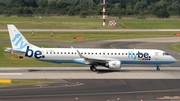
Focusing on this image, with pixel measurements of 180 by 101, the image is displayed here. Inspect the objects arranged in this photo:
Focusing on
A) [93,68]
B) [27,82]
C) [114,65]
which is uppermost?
[27,82]

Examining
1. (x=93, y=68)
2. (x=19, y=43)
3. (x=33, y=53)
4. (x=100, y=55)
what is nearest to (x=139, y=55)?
(x=100, y=55)

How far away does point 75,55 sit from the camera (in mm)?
50812

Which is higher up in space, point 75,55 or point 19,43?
point 19,43

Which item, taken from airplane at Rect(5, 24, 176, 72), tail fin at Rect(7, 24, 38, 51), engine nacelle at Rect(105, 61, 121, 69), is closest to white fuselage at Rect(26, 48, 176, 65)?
airplane at Rect(5, 24, 176, 72)

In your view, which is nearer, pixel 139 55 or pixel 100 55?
pixel 100 55

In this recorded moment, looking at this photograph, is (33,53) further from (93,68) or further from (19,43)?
(93,68)

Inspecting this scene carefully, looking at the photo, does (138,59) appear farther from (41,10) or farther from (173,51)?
(41,10)

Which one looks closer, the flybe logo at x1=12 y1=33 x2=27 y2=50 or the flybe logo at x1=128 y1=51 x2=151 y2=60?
the flybe logo at x1=12 y1=33 x2=27 y2=50

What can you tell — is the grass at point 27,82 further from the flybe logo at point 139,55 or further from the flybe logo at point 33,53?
the flybe logo at point 139,55

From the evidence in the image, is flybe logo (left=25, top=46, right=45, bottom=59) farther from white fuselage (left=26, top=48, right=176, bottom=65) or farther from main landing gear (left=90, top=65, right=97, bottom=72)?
main landing gear (left=90, top=65, right=97, bottom=72)

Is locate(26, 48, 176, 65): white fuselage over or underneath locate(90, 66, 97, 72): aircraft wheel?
over

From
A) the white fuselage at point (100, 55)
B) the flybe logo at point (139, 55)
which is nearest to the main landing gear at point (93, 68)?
the white fuselage at point (100, 55)

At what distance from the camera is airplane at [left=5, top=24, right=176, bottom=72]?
50312 mm

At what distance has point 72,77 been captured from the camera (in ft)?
153
